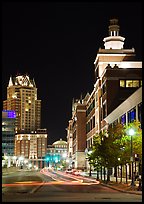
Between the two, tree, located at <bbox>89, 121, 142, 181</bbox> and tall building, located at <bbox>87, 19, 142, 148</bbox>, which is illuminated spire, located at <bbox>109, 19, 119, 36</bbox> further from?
tree, located at <bbox>89, 121, 142, 181</bbox>

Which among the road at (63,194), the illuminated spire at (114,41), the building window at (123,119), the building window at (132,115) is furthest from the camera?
the illuminated spire at (114,41)

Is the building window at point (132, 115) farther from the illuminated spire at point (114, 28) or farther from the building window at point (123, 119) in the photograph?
the illuminated spire at point (114, 28)

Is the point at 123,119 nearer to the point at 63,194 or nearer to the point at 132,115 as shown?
the point at 132,115

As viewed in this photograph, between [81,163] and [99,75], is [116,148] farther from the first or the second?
[81,163]

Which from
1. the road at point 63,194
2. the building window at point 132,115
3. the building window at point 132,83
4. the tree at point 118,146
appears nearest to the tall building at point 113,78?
the building window at point 132,83

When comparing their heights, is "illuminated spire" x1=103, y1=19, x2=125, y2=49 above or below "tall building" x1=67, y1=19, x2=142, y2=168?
above

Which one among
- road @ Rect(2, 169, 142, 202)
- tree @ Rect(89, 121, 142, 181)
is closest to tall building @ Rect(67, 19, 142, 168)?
tree @ Rect(89, 121, 142, 181)

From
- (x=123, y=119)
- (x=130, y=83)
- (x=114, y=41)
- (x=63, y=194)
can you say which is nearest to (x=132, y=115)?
(x=123, y=119)

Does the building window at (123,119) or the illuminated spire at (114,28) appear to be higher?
the illuminated spire at (114,28)

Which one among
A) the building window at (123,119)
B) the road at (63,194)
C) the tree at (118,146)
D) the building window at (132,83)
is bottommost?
the road at (63,194)

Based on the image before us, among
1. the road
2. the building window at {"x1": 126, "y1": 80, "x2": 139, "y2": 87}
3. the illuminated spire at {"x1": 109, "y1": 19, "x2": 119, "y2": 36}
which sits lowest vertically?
the road

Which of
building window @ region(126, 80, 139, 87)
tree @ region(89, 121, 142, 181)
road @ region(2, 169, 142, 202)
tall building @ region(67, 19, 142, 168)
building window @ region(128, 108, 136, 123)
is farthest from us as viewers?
tall building @ region(67, 19, 142, 168)

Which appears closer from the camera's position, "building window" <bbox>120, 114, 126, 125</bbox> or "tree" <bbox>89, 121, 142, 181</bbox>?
"tree" <bbox>89, 121, 142, 181</bbox>

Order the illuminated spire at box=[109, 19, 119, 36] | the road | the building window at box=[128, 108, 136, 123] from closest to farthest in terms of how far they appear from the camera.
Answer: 1. the road
2. the building window at box=[128, 108, 136, 123]
3. the illuminated spire at box=[109, 19, 119, 36]
